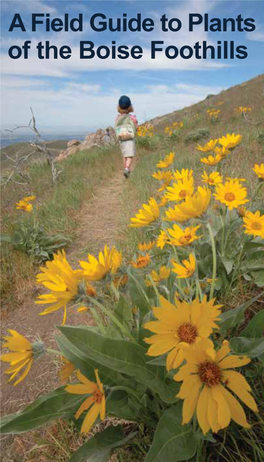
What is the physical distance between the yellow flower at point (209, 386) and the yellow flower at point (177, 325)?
0.04 m

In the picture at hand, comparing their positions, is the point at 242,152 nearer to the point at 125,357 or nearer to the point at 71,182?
the point at 71,182

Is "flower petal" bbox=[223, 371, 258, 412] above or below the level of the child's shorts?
below

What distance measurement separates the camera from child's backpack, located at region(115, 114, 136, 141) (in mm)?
7089

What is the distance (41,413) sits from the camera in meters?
1.10

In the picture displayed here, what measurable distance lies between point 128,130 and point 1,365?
591 centimetres

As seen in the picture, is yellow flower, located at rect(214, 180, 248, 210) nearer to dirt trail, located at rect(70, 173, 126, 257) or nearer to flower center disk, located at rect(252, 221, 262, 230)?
flower center disk, located at rect(252, 221, 262, 230)

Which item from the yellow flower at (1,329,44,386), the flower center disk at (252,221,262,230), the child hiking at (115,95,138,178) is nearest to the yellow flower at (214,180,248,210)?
the flower center disk at (252,221,262,230)

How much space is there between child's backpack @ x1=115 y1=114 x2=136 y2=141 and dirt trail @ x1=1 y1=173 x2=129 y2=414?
6.93 feet

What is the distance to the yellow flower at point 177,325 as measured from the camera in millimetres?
780

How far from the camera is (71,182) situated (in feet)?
22.1

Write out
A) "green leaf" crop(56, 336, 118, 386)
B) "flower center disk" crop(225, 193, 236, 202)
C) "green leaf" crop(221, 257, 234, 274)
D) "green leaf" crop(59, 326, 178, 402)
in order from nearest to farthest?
1. "green leaf" crop(59, 326, 178, 402)
2. "green leaf" crop(56, 336, 118, 386)
3. "flower center disk" crop(225, 193, 236, 202)
4. "green leaf" crop(221, 257, 234, 274)

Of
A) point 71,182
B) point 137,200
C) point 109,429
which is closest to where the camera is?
point 109,429

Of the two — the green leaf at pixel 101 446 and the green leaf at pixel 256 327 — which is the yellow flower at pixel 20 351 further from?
the green leaf at pixel 256 327

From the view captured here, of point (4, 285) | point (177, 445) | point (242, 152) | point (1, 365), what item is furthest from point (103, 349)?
point (242, 152)
